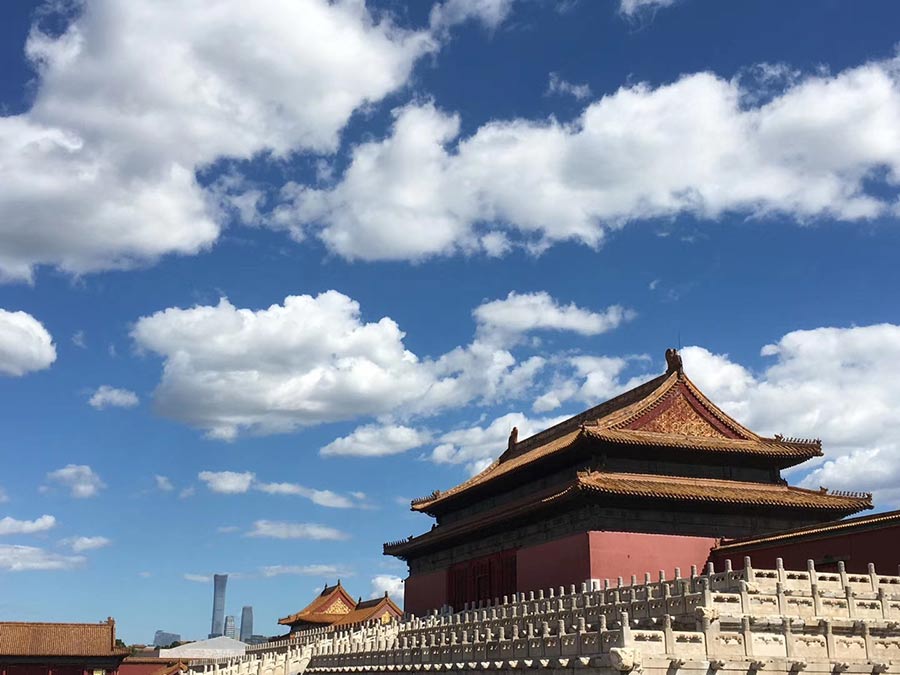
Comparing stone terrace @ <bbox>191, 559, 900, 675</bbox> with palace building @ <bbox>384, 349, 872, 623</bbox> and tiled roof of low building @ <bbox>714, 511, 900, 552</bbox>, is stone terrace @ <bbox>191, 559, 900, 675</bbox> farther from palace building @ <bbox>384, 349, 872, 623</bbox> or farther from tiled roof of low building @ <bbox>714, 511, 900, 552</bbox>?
palace building @ <bbox>384, 349, 872, 623</bbox>

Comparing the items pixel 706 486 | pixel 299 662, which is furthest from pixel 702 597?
pixel 299 662

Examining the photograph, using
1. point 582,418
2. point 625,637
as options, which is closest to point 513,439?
point 582,418

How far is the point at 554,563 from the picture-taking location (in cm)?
3562

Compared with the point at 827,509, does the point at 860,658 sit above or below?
below

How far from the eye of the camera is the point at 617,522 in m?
34.3

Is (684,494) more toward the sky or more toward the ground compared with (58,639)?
more toward the sky

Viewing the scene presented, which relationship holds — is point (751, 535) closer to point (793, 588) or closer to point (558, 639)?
point (793, 588)

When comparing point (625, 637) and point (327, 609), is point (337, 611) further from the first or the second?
point (625, 637)

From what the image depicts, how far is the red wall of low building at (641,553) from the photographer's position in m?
33.4

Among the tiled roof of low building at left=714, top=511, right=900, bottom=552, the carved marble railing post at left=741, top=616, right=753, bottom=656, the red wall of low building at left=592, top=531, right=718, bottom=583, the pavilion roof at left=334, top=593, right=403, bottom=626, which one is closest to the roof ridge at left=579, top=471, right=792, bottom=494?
the red wall of low building at left=592, top=531, right=718, bottom=583

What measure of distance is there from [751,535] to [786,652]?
16.6m

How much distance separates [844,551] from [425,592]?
23.3 meters

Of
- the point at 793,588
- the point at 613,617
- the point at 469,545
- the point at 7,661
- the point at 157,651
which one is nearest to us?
the point at 793,588

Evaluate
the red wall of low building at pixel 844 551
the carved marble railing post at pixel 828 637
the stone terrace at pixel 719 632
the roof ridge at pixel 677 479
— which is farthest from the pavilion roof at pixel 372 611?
the carved marble railing post at pixel 828 637
